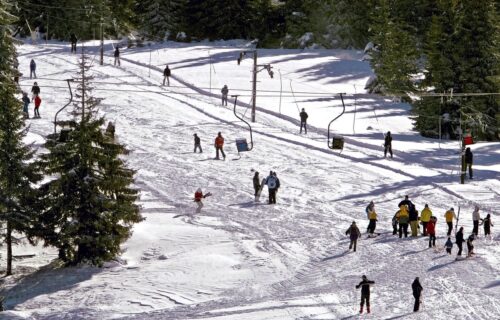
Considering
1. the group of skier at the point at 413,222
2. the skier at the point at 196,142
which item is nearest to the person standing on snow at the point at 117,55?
the skier at the point at 196,142

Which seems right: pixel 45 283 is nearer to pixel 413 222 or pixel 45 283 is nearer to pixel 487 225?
pixel 413 222

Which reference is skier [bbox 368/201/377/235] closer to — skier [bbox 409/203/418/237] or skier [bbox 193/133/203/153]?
skier [bbox 409/203/418/237]

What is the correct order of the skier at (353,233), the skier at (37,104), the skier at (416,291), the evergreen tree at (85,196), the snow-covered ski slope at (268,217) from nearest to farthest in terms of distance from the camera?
the skier at (416,291) → the snow-covered ski slope at (268,217) → the skier at (353,233) → the evergreen tree at (85,196) → the skier at (37,104)

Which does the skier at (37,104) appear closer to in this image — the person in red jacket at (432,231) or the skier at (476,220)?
the person in red jacket at (432,231)

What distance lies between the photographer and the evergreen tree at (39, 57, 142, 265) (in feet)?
94.0

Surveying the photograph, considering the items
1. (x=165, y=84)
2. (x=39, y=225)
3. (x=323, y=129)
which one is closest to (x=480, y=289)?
(x=39, y=225)

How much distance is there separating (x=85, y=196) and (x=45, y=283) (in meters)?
3.08

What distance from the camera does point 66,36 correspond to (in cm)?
7525

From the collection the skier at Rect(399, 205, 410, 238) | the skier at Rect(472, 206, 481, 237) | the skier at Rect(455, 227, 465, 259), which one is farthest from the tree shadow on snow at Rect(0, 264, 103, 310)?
the skier at Rect(472, 206, 481, 237)

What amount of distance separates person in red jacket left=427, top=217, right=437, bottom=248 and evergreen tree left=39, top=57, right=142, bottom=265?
9.62 m

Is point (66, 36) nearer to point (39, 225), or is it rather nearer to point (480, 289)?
point (39, 225)

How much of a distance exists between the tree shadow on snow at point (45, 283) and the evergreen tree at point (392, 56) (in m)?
33.2

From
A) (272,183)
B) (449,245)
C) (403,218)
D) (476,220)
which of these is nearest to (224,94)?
(272,183)

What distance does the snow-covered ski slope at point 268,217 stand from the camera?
81.3 feet
